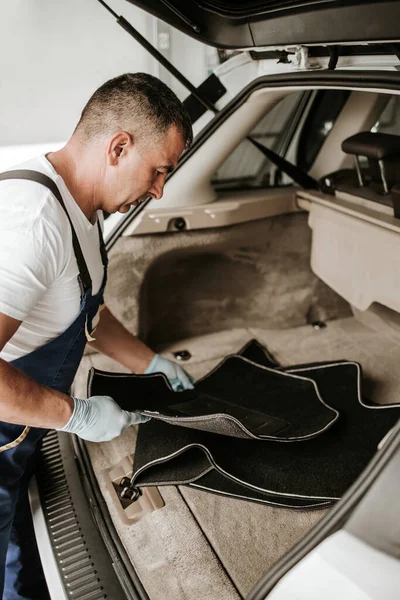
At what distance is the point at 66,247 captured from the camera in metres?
1.21

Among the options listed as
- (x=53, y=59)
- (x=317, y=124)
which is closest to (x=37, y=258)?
(x=317, y=124)

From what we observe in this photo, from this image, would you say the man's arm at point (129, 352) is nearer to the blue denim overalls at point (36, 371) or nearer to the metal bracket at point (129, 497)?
the blue denim overalls at point (36, 371)

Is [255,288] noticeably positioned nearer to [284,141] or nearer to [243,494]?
[284,141]

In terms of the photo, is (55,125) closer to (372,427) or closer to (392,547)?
(372,427)

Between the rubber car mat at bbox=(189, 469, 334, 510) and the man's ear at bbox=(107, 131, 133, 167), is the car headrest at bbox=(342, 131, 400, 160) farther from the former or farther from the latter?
the rubber car mat at bbox=(189, 469, 334, 510)

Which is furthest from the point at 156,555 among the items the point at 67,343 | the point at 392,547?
the point at 392,547

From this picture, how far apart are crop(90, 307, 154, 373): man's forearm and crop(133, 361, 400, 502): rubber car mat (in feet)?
0.99

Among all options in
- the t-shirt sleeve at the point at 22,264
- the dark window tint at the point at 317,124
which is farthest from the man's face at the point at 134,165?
the dark window tint at the point at 317,124

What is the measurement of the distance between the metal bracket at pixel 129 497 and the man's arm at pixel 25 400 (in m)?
0.31

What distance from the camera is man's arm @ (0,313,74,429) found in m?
1.12

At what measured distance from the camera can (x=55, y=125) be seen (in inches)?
132

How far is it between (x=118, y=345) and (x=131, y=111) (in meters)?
0.81

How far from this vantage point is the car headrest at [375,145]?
6.04ft

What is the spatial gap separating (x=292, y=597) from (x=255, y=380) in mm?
1135
